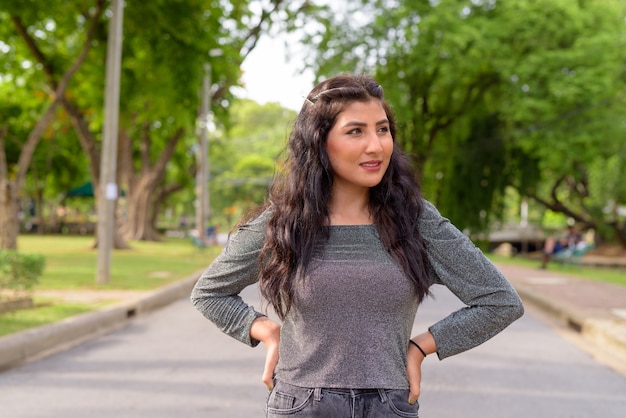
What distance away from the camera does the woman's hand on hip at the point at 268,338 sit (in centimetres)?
250

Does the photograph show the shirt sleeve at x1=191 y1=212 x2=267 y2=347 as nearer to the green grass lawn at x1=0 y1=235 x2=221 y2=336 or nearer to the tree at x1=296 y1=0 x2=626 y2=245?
the green grass lawn at x1=0 y1=235 x2=221 y2=336

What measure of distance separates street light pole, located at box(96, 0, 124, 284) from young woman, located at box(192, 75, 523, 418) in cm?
1359

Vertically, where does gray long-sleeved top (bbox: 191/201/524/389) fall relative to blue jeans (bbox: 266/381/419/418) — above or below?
above

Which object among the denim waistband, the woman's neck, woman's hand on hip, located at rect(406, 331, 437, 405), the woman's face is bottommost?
the denim waistband

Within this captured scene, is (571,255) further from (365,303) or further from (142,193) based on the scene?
(365,303)

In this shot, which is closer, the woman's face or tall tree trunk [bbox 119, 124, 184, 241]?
the woman's face

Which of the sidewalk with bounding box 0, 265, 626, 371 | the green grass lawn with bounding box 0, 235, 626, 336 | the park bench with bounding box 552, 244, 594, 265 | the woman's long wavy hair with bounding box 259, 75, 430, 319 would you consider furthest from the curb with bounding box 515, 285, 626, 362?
the park bench with bounding box 552, 244, 594, 265

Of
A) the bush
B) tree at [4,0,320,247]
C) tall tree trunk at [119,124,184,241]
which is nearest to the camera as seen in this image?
the bush

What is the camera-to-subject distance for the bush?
11250mm

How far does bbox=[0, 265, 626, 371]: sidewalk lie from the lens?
895 cm

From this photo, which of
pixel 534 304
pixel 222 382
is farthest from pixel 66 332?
pixel 534 304

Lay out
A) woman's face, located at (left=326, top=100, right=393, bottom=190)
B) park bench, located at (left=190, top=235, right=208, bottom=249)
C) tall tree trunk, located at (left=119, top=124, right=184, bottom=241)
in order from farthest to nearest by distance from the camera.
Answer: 1. tall tree trunk, located at (left=119, top=124, right=184, bottom=241)
2. park bench, located at (left=190, top=235, right=208, bottom=249)
3. woman's face, located at (left=326, top=100, right=393, bottom=190)

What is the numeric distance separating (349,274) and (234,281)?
1.26ft

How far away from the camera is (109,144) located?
16000 millimetres
